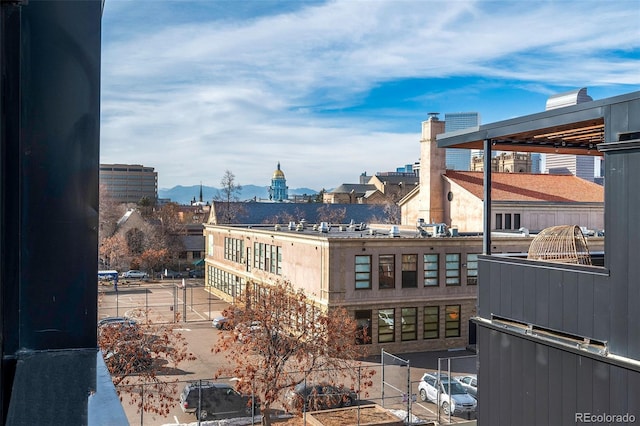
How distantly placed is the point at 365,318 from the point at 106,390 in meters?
29.6

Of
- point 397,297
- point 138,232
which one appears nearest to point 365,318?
point 397,297

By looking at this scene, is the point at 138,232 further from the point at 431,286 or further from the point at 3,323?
the point at 3,323

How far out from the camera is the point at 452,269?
32.5m

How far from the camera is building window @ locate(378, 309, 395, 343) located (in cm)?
3098

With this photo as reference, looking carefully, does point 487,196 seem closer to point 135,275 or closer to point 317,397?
point 317,397

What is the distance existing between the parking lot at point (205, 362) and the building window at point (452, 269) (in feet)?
12.6

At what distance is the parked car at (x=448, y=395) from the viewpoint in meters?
20.9

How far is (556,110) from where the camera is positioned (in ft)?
24.8

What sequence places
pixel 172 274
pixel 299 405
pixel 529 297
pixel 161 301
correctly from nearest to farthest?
1. pixel 529 297
2. pixel 299 405
3. pixel 161 301
4. pixel 172 274

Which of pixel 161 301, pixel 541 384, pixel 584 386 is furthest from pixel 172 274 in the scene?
pixel 584 386

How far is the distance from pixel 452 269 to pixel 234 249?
19.5 metres

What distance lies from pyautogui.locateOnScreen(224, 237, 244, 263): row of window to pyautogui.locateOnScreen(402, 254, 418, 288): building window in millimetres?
16166

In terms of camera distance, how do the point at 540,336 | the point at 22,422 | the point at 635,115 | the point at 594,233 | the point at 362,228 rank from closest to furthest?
1. the point at 22,422
2. the point at 635,115
3. the point at 540,336
4. the point at 594,233
5. the point at 362,228

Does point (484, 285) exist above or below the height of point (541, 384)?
above
